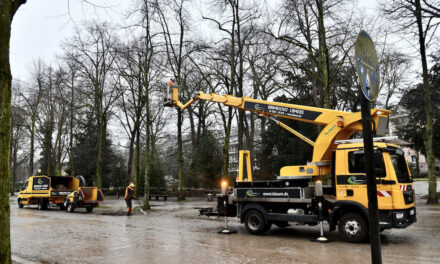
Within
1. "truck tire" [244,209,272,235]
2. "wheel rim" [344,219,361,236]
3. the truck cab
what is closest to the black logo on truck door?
"truck tire" [244,209,272,235]

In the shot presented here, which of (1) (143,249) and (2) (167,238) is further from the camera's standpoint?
(2) (167,238)

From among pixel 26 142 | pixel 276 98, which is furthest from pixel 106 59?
pixel 26 142

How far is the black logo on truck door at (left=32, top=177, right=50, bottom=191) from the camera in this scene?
76.6ft

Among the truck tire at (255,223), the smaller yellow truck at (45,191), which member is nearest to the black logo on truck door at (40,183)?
the smaller yellow truck at (45,191)

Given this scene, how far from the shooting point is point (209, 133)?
38000mm

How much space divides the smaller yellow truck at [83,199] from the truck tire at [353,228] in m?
16.3

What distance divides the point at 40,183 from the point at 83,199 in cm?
481

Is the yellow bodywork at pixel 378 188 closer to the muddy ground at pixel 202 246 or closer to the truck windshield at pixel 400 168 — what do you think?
the truck windshield at pixel 400 168

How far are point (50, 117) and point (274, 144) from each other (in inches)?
907

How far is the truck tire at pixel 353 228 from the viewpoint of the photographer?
30.1 feet

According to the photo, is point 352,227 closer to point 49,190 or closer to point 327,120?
point 327,120

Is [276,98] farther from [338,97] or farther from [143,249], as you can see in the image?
[143,249]

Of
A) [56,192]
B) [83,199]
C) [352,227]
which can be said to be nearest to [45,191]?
[56,192]

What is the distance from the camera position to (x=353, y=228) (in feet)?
30.7
